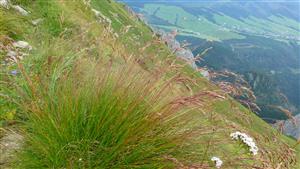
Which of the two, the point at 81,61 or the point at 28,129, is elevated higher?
the point at 81,61

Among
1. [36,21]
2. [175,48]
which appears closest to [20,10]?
[36,21]

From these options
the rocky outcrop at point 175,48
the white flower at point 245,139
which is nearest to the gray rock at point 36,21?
the rocky outcrop at point 175,48

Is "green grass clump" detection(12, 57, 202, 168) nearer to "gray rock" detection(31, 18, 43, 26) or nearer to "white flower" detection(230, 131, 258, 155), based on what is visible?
"white flower" detection(230, 131, 258, 155)

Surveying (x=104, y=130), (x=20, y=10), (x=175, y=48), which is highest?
(x=175, y=48)

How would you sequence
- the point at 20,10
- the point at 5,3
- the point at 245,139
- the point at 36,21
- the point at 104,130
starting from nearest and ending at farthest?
the point at 104,130, the point at 245,139, the point at 5,3, the point at 36,21, the point at 20,10

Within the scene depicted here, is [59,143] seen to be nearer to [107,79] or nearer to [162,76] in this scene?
[107,79]

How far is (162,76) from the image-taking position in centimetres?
557

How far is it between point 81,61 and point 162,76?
1356 mm

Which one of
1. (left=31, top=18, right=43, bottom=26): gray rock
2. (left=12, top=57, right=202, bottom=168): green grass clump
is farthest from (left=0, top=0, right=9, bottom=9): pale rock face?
(left=12, top=57, right=202, bottom=168): green grass clump

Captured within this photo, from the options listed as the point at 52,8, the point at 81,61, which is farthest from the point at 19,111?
the point at 52,8

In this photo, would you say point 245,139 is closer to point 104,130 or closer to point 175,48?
point 175,48

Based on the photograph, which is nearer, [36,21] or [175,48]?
[175,48]

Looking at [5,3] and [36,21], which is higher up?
[5,3]

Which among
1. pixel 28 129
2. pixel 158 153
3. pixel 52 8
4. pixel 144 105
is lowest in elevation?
pixel 52 8
